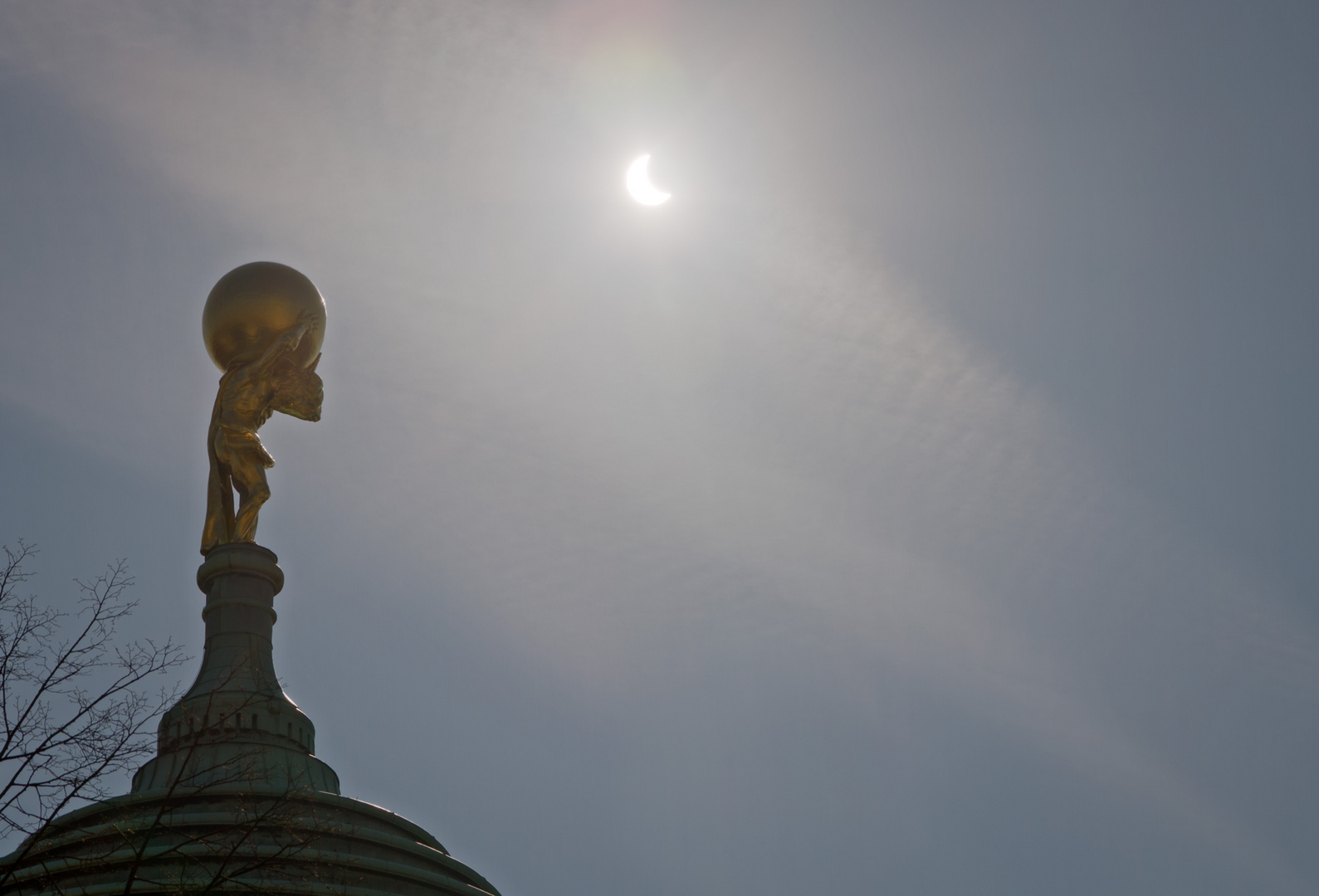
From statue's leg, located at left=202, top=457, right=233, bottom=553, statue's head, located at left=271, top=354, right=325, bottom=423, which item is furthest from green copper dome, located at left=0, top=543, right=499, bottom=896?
A: statue's head, located at left=271, top=354, right=325, bottom=423

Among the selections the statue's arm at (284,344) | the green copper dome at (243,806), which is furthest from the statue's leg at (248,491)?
the statue's arm at (284,344)

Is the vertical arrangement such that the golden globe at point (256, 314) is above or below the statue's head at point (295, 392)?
above

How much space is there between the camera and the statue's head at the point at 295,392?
28438 mm

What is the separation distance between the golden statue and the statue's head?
0.02m

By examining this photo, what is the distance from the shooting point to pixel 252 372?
2811cm

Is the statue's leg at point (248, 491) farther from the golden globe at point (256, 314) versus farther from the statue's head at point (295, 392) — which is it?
the golden globe at point (256, 314)

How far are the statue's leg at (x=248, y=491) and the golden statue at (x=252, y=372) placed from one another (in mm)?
16

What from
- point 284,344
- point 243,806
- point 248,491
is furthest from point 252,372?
point 243,806

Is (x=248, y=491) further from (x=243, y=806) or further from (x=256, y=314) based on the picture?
(x=243, y=806)

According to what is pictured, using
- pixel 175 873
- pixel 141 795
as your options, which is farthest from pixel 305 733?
pixel 175 873

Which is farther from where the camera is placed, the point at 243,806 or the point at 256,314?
the point at 256,314

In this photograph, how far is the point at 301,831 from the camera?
2005cm

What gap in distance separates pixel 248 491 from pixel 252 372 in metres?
2.35

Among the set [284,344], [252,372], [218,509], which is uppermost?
[284,344]
